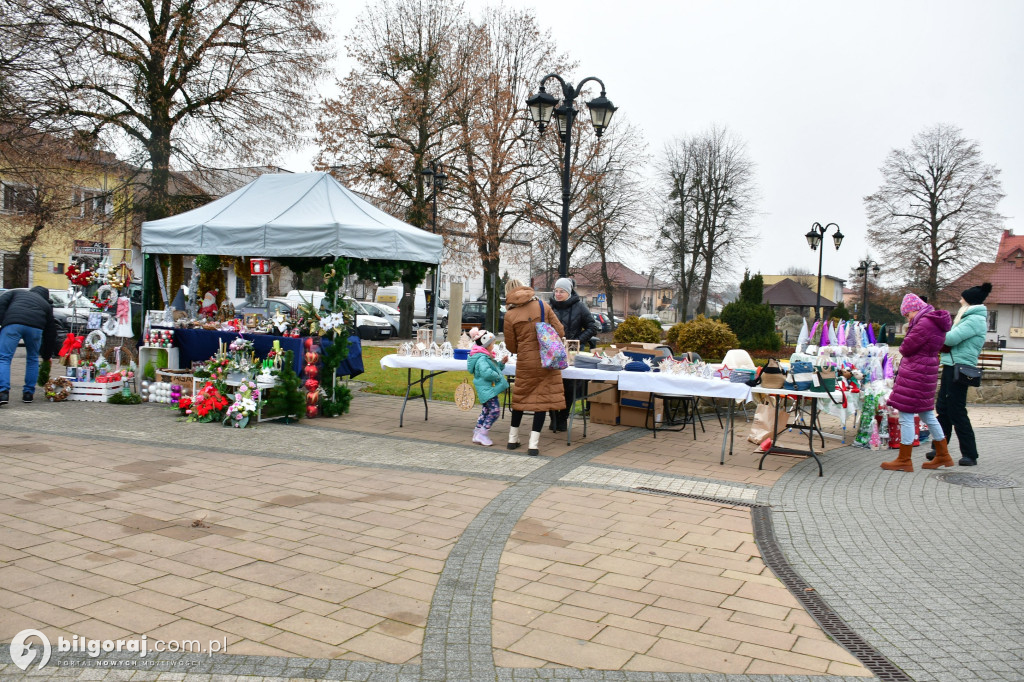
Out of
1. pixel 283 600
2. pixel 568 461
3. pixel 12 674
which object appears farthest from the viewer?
pixel 568 461

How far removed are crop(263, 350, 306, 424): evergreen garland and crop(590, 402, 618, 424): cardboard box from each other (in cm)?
393

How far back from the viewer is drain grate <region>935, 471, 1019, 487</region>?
24.4ft

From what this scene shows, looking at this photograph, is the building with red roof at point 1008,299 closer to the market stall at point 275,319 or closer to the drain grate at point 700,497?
the market stall at point 275,319

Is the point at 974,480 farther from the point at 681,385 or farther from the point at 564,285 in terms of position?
the point at 564,285

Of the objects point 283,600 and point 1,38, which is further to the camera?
point 1,38

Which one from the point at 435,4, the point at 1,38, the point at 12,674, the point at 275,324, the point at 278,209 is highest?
the point at 435,4

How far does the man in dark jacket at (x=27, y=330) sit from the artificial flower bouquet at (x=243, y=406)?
344 centimetres

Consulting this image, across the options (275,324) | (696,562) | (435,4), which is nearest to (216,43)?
(435,4)

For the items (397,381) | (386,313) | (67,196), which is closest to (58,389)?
(397,381)

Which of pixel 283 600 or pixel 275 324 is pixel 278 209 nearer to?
pixel 275 324

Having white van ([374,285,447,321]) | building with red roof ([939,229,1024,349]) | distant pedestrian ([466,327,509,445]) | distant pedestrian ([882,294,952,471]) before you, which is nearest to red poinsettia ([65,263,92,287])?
distant pedestrian ([466,327,509,445])

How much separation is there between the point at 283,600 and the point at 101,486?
310 centimetres

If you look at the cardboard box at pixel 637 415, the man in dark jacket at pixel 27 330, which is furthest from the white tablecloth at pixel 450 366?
the man in dark jacket at pixel 27 330

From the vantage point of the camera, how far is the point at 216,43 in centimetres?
2075
